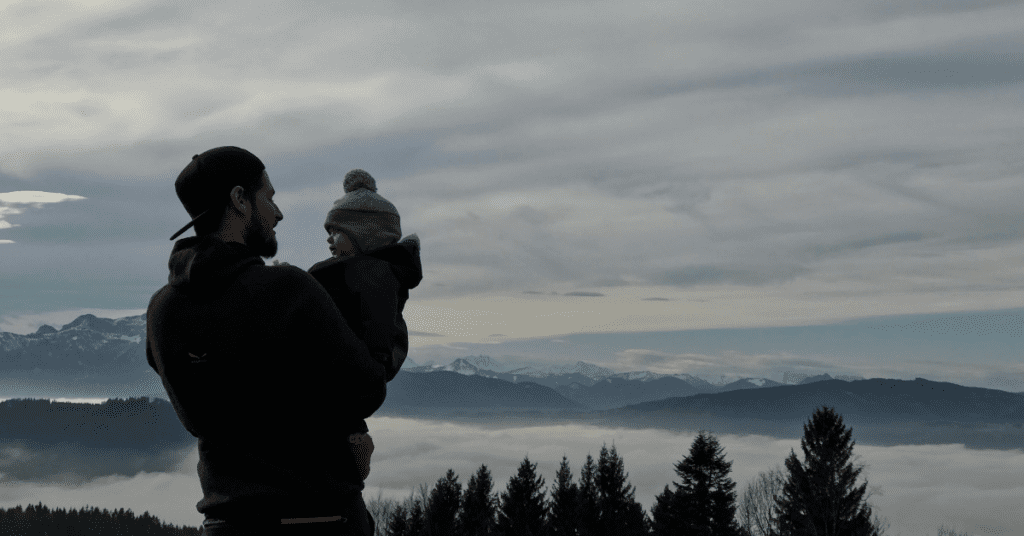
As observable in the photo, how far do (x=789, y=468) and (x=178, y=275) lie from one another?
189ft

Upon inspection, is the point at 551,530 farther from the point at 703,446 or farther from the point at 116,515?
the point at 116,515

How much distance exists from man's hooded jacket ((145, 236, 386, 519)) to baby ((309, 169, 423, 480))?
0.08 m

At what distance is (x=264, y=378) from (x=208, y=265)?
0.36 meters

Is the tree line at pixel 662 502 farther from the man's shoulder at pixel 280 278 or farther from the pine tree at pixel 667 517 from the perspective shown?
the man's shoulder at pixel 280 278

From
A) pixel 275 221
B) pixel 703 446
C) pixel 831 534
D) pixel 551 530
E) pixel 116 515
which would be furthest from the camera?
pixel 116 515

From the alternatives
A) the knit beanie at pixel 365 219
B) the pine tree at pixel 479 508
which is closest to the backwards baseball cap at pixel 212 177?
the knit beanie at pixel 365 219

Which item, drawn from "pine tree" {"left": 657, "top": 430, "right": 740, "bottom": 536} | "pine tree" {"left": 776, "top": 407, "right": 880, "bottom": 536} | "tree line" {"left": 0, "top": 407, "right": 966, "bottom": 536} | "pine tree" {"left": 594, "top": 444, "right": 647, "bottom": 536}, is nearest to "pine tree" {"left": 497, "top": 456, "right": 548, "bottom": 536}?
"tree line" {"left": 0, "top": 407, "right": 966, "bottom": 536}

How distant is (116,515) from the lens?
6816 inches

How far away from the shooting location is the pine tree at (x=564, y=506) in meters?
69.2

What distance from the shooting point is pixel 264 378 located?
7.84ft

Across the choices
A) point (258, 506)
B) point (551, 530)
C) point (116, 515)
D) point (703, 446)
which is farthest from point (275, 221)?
point (116, 515)

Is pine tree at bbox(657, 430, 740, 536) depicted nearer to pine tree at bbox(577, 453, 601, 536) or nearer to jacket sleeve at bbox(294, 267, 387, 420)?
pine tree at bbox(577, 453, 601, 536)

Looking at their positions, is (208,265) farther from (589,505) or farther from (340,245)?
(589,505)

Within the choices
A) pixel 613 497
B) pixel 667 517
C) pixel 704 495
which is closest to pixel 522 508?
pixel 613 497
